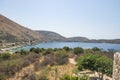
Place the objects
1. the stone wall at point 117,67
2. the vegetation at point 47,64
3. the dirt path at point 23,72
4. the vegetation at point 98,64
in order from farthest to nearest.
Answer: the dirt path at point 23,72
the vegetation at point 47,64
the vegetation at point 98,64
the stone wall at point 117,67

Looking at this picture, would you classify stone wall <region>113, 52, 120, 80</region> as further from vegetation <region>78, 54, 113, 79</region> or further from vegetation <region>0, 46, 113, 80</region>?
vegetation <region>78, 54, 113, 79</region>

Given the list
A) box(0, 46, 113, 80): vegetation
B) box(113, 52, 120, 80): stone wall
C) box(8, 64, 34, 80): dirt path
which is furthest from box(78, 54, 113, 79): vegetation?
box(113, 52, 120, 80): stone wall

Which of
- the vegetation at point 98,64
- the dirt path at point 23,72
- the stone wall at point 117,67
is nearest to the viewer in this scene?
the stone wall at point 117,67

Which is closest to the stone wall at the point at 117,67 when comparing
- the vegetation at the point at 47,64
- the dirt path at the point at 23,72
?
the vegetation at the point at 47,64

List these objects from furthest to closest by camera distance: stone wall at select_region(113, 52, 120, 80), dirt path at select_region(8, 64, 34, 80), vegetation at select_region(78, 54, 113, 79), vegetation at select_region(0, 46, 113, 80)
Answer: dirt path at select_region(8, 64, 34, 80)
vegetation at select_region(0, 46, 113, 80)
vegetation at select_region(78, 54, 113, 79)
stone wall at select_region(113, 52, 120, 80)

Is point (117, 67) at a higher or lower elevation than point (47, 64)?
higher

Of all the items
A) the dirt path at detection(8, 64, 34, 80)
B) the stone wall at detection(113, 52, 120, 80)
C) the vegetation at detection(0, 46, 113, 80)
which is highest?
the stone wall at detection(113, 52, 120, 80)

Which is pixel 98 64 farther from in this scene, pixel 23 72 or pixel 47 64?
pixel 23 72

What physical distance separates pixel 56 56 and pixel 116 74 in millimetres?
24177

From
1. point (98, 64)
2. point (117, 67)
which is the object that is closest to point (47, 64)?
point (98, 64)

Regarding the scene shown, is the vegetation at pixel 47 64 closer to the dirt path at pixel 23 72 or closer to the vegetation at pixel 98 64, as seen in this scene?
the vegetation at pixel 98 64

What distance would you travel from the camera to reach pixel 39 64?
2597cm

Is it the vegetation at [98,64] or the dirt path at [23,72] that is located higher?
the vegetation at [98,64]

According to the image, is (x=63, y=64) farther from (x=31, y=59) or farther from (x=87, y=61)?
(x=87, y=61)
